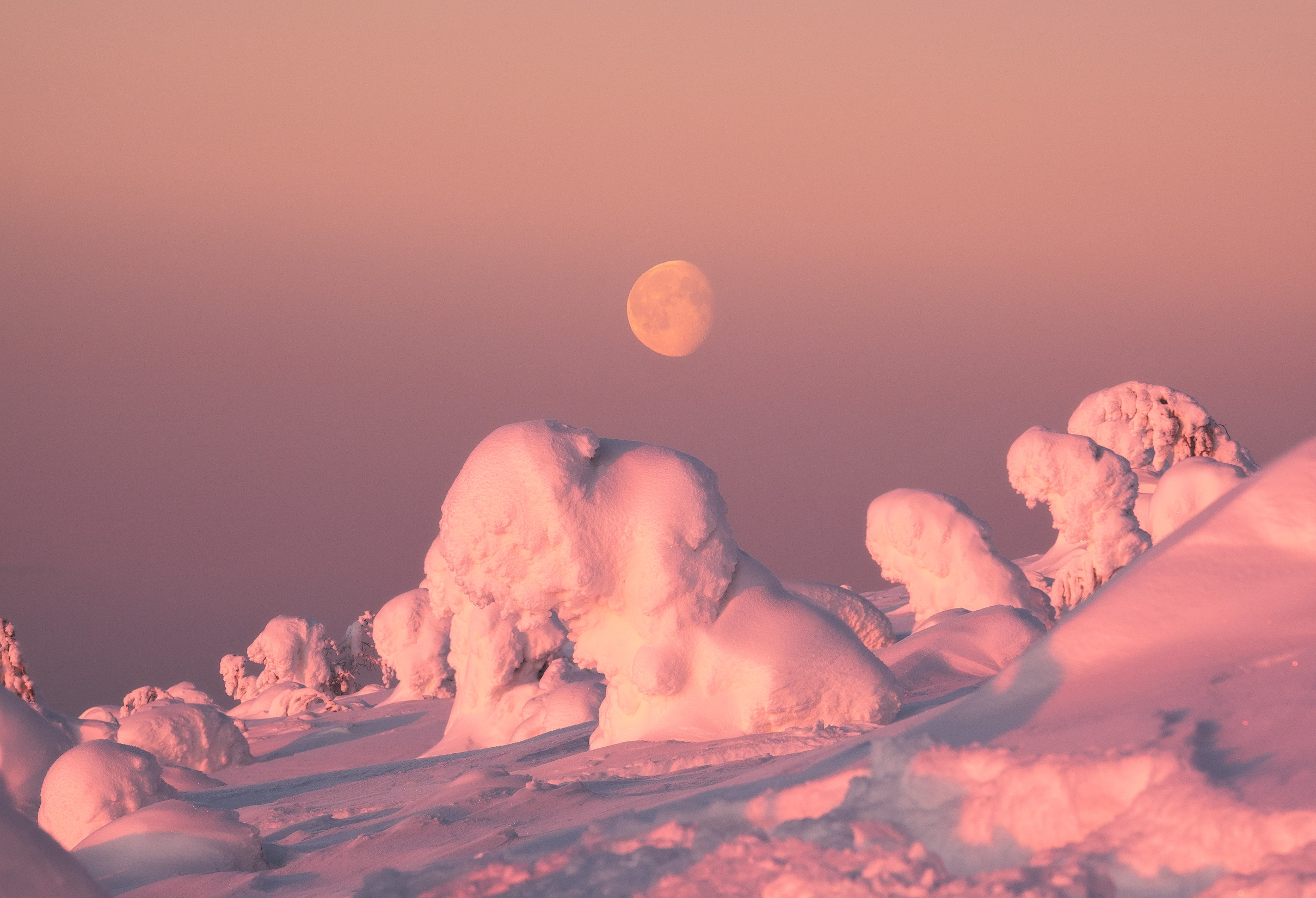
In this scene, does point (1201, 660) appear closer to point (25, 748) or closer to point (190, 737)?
point (25, 748)

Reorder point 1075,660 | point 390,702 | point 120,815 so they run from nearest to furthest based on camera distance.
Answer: point 1075,660
point 120,815
point 390,702

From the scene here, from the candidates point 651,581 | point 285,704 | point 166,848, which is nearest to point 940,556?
point 651,581

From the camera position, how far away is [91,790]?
24.9 feet

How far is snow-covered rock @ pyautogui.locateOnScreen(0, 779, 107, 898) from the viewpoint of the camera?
2717 millimetres

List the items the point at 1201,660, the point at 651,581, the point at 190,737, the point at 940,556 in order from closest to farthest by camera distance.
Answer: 1. the point at 1201,660
2. the point at 651,581
3. the point at 190,737
4. the point at 940,556

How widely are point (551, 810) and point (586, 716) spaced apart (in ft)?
25.3

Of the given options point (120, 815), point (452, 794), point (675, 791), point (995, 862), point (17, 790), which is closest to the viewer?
point (995, 862)

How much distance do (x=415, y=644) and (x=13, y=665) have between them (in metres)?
7.91

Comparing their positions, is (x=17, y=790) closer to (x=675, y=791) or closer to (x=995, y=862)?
(x=675, y=791)

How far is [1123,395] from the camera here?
3177 centimetres

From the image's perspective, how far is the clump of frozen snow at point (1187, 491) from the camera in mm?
17844

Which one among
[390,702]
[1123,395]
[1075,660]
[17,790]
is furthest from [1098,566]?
[1075,660]

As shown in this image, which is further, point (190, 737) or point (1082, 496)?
point (1082, 496)

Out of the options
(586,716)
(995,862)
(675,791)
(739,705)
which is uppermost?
(995,862)
